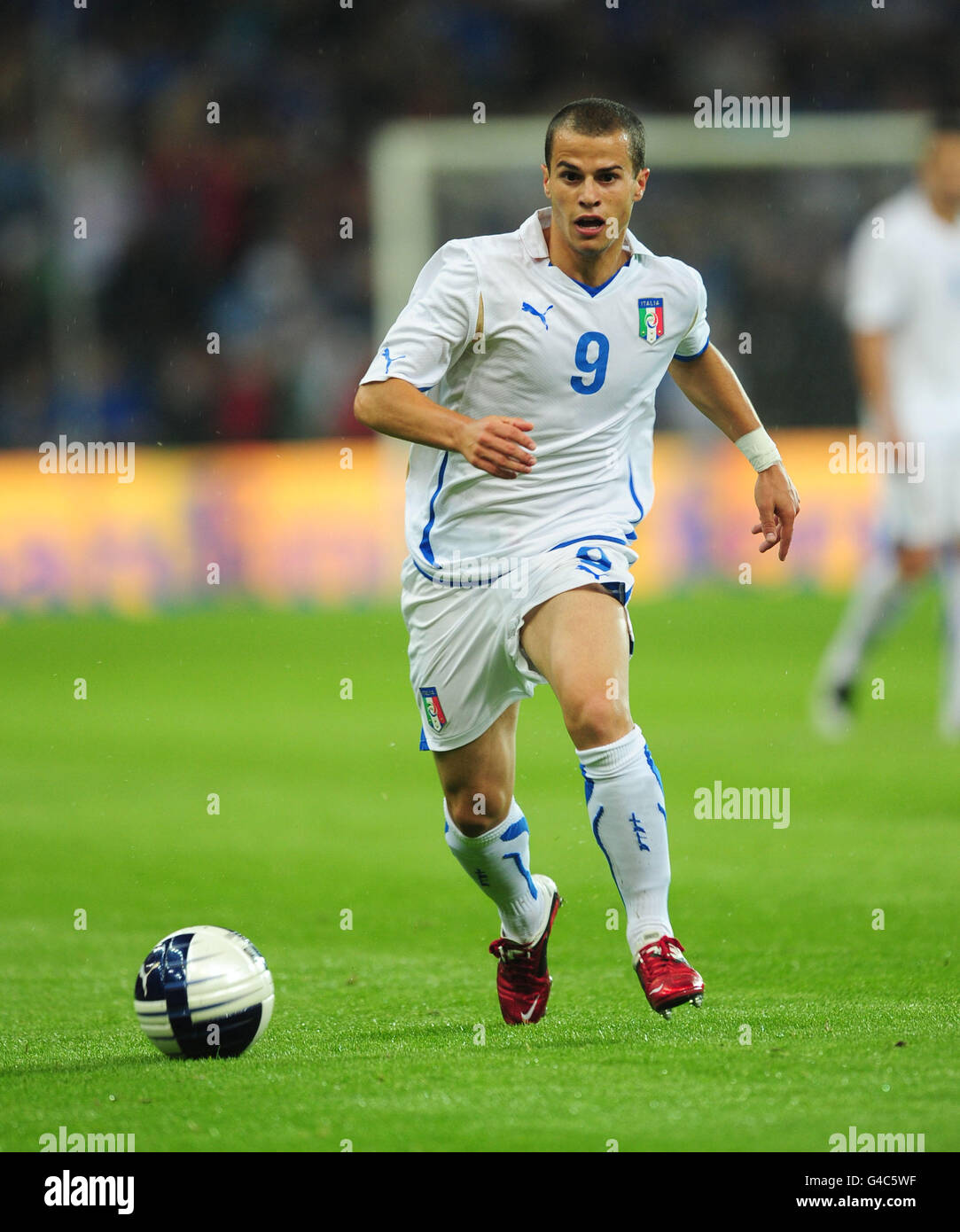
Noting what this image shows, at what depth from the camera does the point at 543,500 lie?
4.90 m

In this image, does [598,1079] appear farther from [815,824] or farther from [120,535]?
[120,535]

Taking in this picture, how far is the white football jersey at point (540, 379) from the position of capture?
4.81 m

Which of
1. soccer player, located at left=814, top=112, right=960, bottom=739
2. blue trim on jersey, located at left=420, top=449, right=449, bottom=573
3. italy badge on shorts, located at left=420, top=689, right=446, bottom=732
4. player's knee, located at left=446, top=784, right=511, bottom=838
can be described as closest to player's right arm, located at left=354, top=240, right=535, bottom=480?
blue trim on jersey, located at left=420, top=449, right=449, bottom=573

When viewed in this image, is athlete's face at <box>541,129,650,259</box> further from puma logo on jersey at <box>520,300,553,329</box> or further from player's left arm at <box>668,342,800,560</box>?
player's left arm at <box>668,342,800,560</box>

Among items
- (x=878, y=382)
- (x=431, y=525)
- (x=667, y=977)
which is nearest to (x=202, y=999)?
(x=667, y=977)

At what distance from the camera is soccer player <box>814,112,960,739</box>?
31.9ft

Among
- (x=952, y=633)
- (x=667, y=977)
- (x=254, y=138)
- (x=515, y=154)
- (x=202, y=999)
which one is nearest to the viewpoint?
(x=667, y=977)

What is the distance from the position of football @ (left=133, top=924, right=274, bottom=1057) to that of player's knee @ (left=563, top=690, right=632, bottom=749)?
0.94m


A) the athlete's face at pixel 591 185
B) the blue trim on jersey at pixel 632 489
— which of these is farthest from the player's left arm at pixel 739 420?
the athlete's face at pixel 591 185

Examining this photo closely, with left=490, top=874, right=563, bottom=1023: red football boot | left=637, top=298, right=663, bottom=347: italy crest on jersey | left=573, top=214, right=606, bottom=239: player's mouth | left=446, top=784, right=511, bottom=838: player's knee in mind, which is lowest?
left=490, top=874, right=563, bottom=1023: red football boot

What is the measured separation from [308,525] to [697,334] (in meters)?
11.8

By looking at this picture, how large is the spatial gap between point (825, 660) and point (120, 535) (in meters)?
6.80

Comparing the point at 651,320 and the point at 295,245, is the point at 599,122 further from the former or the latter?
the point at 295,245

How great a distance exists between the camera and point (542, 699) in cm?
1142
